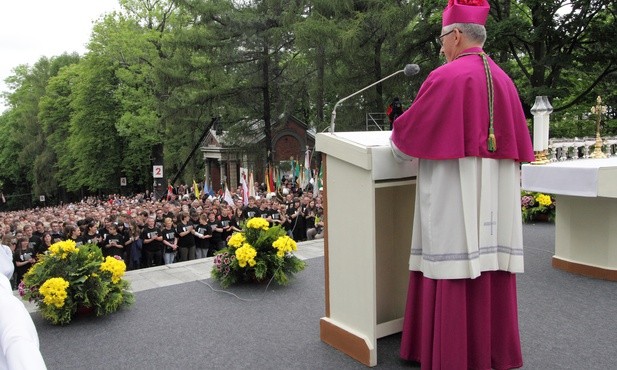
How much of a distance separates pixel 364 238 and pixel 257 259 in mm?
2757

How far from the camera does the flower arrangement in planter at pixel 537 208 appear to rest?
31.3ft

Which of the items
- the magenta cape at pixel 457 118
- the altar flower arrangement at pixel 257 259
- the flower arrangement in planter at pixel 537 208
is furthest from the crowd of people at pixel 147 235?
the magenta cape at pixel 457 118

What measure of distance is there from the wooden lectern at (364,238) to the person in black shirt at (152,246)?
25.9 feet

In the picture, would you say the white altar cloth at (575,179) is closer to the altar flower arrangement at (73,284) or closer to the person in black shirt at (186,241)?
the altar flower arrangement at (73,284)

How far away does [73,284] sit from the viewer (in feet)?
16.9

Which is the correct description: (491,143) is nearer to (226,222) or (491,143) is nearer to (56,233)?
(226,222)

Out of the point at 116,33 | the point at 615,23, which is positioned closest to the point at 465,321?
the point at 615,23

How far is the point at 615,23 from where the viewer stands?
1873 cm

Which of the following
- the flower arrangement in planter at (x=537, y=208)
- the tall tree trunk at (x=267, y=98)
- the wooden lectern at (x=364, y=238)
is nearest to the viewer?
the wooden lectern at (x=364, y=238)

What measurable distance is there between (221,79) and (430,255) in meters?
24.0

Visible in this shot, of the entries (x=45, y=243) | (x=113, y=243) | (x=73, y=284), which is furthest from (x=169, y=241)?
(x=73, y=284)

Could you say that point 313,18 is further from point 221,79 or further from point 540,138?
point 540,138

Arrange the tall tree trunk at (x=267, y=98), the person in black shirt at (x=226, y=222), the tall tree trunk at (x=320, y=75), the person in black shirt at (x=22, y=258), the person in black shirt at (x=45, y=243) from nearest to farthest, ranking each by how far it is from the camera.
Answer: the person in black shirt at (x=22, y=258) < the person in black shirt at (x=45, y=243) < the person in black shirt at (x=226, y=222) < the tall tree trunk at (x=320, y=75) < the tall tree trunk at (x=267, y=98)

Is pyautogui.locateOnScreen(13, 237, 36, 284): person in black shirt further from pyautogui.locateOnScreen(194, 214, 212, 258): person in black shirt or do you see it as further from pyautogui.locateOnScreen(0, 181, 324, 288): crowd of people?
pyautogui.locateOnScreen(194, 214, 212, 258): person in black shirt
